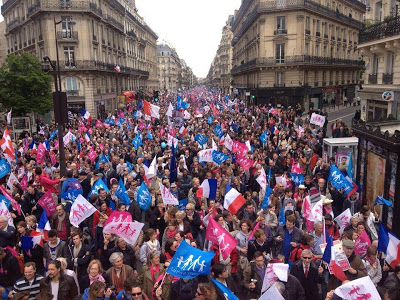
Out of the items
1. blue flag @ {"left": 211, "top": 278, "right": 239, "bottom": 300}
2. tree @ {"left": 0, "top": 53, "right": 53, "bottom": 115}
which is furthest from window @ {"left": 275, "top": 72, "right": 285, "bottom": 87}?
blue flag @ {"left": 211, "top": 278, "right": 239, "bottom": 300}

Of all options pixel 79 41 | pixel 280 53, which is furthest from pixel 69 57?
pixel 280 53

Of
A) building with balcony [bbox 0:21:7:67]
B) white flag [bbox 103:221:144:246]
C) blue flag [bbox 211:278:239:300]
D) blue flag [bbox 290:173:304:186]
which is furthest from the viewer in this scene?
building with balcony [bbox 0:21:7:67]

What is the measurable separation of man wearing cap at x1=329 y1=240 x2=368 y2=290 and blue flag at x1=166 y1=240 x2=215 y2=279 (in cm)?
210

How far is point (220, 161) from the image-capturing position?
12.4 metres

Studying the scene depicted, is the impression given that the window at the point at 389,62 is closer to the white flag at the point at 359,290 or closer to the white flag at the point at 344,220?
the white flag at the point at 344,220

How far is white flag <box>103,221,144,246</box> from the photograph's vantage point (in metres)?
6.60

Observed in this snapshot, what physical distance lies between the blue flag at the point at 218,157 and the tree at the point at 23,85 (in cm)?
2385

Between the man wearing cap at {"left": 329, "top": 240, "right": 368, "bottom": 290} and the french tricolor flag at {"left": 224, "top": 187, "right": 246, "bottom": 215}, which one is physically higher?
the french tricolor flag at {"left": 224, "top": 187, "right": 246, "bottom": 215}

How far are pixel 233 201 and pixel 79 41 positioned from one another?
36372mm

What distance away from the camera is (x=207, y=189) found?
946 cm

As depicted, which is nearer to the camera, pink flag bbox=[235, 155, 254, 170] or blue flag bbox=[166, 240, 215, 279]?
blue flag bbox=[166, 240, 215, 279]

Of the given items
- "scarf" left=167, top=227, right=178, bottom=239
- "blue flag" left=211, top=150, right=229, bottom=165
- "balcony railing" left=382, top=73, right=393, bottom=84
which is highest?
"balcony railing" left=382, top=73, right=393, bottom=84

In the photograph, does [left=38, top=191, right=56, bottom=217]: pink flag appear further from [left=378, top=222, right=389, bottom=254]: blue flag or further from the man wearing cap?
[left=378, top=222, right=389, bottom=254]: blue flag

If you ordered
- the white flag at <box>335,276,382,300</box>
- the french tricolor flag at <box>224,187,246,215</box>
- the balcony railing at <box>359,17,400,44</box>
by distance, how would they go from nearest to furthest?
the white flag at <box>335,276,382,300</box>, the french tricolor flag at <box>224,187,246,215</box>, the balcony railing at <box>359,17,400,44</box>
